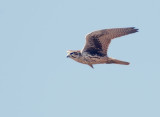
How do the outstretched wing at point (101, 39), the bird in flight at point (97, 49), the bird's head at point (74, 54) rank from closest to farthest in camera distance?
the outstretched wing at point (101, 39) → the bird in flight at point (97, 49) → the bird's head at point (74, 54)

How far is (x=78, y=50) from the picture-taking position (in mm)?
16062

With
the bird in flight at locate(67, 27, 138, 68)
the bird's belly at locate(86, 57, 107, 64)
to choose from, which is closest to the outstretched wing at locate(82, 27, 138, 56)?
the bird in flight at locate(67, 27, 138, 68)

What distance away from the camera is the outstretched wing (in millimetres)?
14992

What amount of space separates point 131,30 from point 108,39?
3.44 feet

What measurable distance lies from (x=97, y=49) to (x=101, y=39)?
1.58ft

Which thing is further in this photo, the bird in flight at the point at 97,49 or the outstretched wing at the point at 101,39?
the bird in flight at the point at 97,49

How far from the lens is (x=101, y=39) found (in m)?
15.5

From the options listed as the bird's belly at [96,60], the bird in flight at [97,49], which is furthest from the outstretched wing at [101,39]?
the bird's belly at [96,60]

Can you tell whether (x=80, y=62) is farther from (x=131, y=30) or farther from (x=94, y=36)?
(x=131, y=30)

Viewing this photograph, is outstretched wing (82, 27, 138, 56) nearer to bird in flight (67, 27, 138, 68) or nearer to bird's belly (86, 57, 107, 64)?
bird in flight (67, 27, 138, 68)

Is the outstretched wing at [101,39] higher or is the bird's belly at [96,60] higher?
the outstretched wing at [101,39]

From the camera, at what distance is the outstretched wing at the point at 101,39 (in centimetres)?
1499

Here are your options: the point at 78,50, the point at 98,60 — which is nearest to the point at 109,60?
the point at 98,60

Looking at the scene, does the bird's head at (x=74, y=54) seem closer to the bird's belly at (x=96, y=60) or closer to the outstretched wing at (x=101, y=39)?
the outstretched wing at (x=101, y=39)
